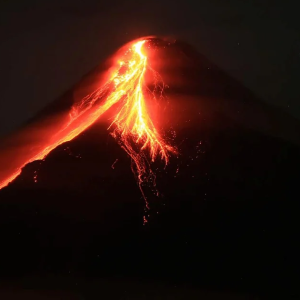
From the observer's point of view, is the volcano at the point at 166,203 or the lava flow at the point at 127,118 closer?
the volcano at the point at 166,203

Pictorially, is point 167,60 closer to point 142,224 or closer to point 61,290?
point 142,224

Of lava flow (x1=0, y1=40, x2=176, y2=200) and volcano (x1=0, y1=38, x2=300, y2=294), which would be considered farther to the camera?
lava flow (x1=0, y1=40, x2=176, y2=200)

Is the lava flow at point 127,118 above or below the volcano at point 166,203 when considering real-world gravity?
above

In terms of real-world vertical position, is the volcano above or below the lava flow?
below

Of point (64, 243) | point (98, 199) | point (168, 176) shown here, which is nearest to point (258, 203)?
point (168, 176)
